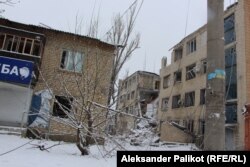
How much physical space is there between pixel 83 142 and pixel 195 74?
20.7m

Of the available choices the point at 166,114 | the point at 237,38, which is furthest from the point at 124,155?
the point at 166,114

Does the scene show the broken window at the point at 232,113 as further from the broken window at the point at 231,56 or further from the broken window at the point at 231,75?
the broken window at the point at 231,56

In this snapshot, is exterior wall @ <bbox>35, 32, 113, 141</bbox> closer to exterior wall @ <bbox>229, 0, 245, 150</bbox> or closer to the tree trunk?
the tree trunk

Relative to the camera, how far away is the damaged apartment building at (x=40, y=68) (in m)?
16.0

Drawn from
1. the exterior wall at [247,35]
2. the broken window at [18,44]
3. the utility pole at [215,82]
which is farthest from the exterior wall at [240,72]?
the utility pole at [215,82]

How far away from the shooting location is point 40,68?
695 inches

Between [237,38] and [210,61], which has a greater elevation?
[237,38]

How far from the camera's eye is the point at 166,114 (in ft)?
113

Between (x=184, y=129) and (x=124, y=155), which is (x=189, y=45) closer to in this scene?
(x=184, y=129)

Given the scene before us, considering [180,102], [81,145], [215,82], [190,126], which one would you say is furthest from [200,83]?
[215,82]

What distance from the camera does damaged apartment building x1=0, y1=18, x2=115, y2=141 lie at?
1598 cm

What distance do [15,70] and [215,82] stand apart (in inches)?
566

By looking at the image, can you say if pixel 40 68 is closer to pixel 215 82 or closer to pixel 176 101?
pixel 215 82

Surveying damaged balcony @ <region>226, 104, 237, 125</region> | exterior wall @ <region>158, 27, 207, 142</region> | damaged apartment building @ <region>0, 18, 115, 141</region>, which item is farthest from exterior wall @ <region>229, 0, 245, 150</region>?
damaged apartment building @ <region>0, 18, 115, 141</region>
